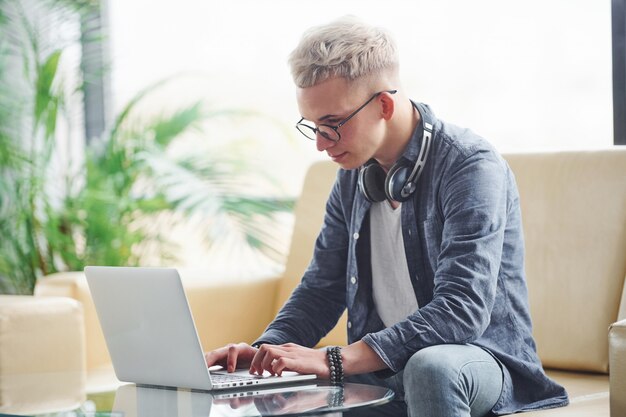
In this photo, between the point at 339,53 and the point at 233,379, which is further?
the point at 339,53

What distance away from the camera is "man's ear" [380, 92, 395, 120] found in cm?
162

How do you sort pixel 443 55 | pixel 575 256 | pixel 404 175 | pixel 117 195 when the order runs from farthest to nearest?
pixel 117 195 → pixel 443 55 → pixel 575 256 → pixel 404 175

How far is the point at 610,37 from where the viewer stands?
8.33 feet

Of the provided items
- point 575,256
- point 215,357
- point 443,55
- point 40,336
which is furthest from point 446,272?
point 443,55

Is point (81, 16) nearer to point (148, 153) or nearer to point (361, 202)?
point (148, 153)

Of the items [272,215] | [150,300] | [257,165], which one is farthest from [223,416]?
[257,165]

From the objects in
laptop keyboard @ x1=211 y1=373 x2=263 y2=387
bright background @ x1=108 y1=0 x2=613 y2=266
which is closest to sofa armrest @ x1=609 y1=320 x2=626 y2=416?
laptop keyboard @ x1=211 y1=373 x2=263 y2=387

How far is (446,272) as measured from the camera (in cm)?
146

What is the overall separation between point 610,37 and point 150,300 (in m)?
1.67

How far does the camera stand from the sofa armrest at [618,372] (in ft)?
4.20

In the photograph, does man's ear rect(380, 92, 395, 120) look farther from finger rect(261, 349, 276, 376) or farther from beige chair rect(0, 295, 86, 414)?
beige chair rect(0, 295, 86, 414)

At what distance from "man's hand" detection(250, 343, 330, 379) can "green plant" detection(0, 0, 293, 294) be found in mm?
1444

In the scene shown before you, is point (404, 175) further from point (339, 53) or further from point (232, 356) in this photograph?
point (232, 356)

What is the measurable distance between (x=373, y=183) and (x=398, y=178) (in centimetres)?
9
